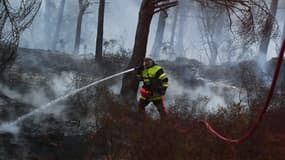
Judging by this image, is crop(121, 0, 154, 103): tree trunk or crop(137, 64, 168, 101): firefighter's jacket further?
crop(121, 0, 154, 103): tree trunk

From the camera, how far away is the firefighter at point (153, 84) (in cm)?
766

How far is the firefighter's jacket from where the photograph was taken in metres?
7.65

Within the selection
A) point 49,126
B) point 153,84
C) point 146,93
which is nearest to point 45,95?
point 49,126

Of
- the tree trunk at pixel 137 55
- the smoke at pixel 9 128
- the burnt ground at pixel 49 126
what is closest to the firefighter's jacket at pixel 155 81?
the burnt ground at pixel 49 126

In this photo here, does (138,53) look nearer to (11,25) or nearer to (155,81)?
(155,81)

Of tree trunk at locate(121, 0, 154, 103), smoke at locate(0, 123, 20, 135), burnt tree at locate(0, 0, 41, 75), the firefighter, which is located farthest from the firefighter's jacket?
smoke at locate(0, 123, 20, 135)

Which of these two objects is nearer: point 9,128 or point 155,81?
point 9,128

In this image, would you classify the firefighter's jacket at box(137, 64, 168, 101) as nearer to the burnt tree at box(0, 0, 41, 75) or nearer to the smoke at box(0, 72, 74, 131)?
the smoke at box(0, 72, 74, 131)

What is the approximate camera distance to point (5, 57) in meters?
7.46

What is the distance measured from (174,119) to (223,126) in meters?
0.95

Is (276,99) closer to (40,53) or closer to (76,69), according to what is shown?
(76,69)

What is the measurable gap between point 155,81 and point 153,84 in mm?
100

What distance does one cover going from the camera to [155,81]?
25.1 ft

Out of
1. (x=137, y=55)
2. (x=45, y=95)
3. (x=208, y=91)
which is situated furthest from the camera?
(x=208, y=91)
